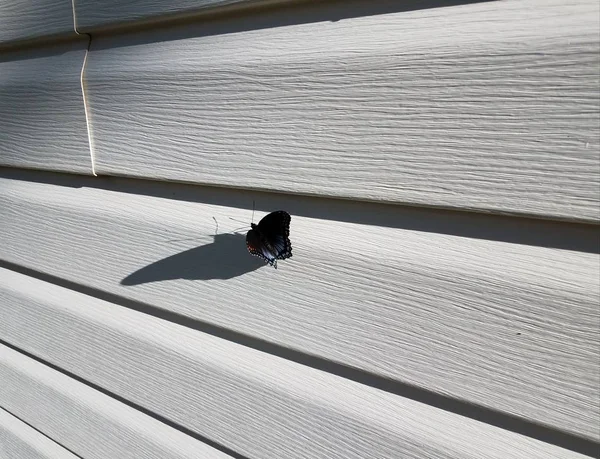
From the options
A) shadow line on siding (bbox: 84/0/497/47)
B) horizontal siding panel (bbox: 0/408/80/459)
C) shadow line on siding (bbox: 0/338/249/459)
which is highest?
shadow line on siding (bbox: 84/0/497/47)

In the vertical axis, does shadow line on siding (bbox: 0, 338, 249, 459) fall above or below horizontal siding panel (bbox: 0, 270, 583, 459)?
below

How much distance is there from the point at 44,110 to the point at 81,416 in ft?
3.60

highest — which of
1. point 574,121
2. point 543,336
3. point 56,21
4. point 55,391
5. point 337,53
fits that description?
point 56,21

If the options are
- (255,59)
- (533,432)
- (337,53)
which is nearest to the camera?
(533,432)

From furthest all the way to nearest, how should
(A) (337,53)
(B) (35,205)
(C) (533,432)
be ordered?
(B) (35,205), (A) (337,53), (C) (533,432)

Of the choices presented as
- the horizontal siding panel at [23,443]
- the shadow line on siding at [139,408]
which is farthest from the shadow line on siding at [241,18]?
the horizontal siding panel at [23,443]

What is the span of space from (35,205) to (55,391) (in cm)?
→ 71

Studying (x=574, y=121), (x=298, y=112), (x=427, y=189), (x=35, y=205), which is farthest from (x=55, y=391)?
(x=574, y=121)

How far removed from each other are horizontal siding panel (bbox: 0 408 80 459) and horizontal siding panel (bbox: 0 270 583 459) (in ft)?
0.67

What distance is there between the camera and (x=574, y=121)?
0.67 m

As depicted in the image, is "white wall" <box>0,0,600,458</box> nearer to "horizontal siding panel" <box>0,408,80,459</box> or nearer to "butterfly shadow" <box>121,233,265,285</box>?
"butterfly shadow" <box>121,233,265,285</box>

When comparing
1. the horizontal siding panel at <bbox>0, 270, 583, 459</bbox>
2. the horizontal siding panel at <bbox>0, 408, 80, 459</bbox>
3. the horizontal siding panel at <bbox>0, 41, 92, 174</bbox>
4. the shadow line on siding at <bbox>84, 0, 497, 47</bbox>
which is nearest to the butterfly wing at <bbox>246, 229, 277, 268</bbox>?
the horizontal siding panel at <bbox>0, 270, 583, 459</bbox>

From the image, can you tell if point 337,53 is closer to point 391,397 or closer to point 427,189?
point 427,189

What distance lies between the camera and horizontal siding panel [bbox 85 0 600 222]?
2.22 feet
